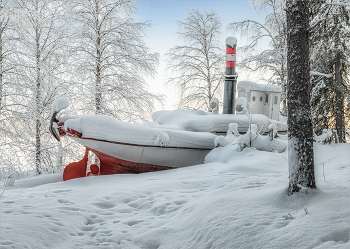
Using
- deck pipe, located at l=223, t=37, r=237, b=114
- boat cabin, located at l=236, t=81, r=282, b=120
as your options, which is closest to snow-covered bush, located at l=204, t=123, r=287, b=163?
deck pipe, located at l=223, t=37, r=237, b=114

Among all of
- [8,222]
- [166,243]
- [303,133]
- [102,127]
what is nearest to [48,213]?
[8,222]

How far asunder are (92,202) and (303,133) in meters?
2.25

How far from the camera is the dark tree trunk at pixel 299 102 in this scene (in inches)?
93.1

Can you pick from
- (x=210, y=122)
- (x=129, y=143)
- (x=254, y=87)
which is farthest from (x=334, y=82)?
(x=129, y=143)

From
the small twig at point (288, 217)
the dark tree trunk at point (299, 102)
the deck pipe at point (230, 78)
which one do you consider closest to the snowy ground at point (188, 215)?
the small twig at point (288, 217)

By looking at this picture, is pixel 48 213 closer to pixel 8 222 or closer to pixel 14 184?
pixel 8 222

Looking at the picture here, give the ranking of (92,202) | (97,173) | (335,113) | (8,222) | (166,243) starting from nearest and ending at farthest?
(166,243) < (8,222) < (92,202) < (97,173) < (335,113)

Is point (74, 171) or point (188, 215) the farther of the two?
point (74, 171)

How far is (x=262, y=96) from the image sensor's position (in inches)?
269

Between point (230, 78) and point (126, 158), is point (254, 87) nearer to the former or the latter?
point (230, 78)

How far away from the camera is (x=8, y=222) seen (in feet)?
7.23

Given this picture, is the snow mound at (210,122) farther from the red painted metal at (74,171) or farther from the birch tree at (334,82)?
the birch tree at (334,82)

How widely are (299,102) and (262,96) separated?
4.62 m

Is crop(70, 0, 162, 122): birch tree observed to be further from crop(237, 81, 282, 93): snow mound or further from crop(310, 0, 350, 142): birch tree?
crop(310, 0, 350, 142): birch tree
